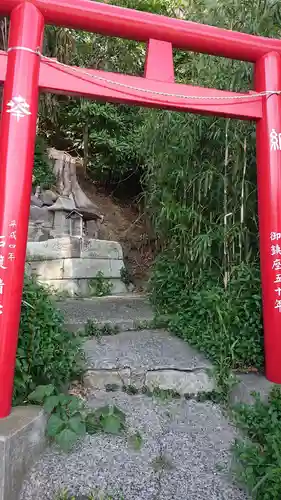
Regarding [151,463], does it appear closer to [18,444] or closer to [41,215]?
[18,444]

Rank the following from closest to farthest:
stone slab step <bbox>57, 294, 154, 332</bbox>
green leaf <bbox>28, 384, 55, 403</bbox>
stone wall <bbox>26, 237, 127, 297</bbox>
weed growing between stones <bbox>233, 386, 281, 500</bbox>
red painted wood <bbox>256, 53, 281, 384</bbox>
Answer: weed growing between stones <bbox>233, 386, 281, 500</bbox>, green leaf <bbox>28, 384, 55, 403</bbox>, red painted wood <bbox>256, 53, 281, 384</bbox>, stone slab step <bbox>57, 294, 154, 332</bbox>, stone wall <bbox>26, 237, 127, 297</bbox>

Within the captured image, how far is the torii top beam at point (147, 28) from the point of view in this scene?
2512 millimetres

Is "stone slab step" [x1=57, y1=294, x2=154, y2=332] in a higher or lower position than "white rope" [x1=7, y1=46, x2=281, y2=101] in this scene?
lower

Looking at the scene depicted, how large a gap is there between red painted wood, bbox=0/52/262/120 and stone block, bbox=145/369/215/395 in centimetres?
199

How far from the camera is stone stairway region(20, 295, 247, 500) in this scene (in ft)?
6.41

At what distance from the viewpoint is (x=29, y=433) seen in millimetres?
2045

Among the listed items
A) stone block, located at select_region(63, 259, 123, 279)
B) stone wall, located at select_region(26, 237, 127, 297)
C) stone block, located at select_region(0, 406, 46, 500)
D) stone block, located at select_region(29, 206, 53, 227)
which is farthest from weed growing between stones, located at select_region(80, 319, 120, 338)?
stone block, located at select_region(29, 206, 53, 227)

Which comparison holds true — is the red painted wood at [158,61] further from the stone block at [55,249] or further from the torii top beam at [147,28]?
the stone block at [55,249]

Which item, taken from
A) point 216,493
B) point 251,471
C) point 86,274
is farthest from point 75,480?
point 86,274

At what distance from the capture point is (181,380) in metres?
2.99

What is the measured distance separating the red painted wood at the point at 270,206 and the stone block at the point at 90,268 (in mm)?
3743

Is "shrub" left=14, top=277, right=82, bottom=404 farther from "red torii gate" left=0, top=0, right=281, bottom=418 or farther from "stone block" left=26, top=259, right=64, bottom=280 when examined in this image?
"stone block" left=26, top=259, right=64, bottom=280

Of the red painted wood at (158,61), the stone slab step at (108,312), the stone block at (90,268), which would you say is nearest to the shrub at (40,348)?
the stone slab step at (108,312)

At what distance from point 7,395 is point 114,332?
171cm
